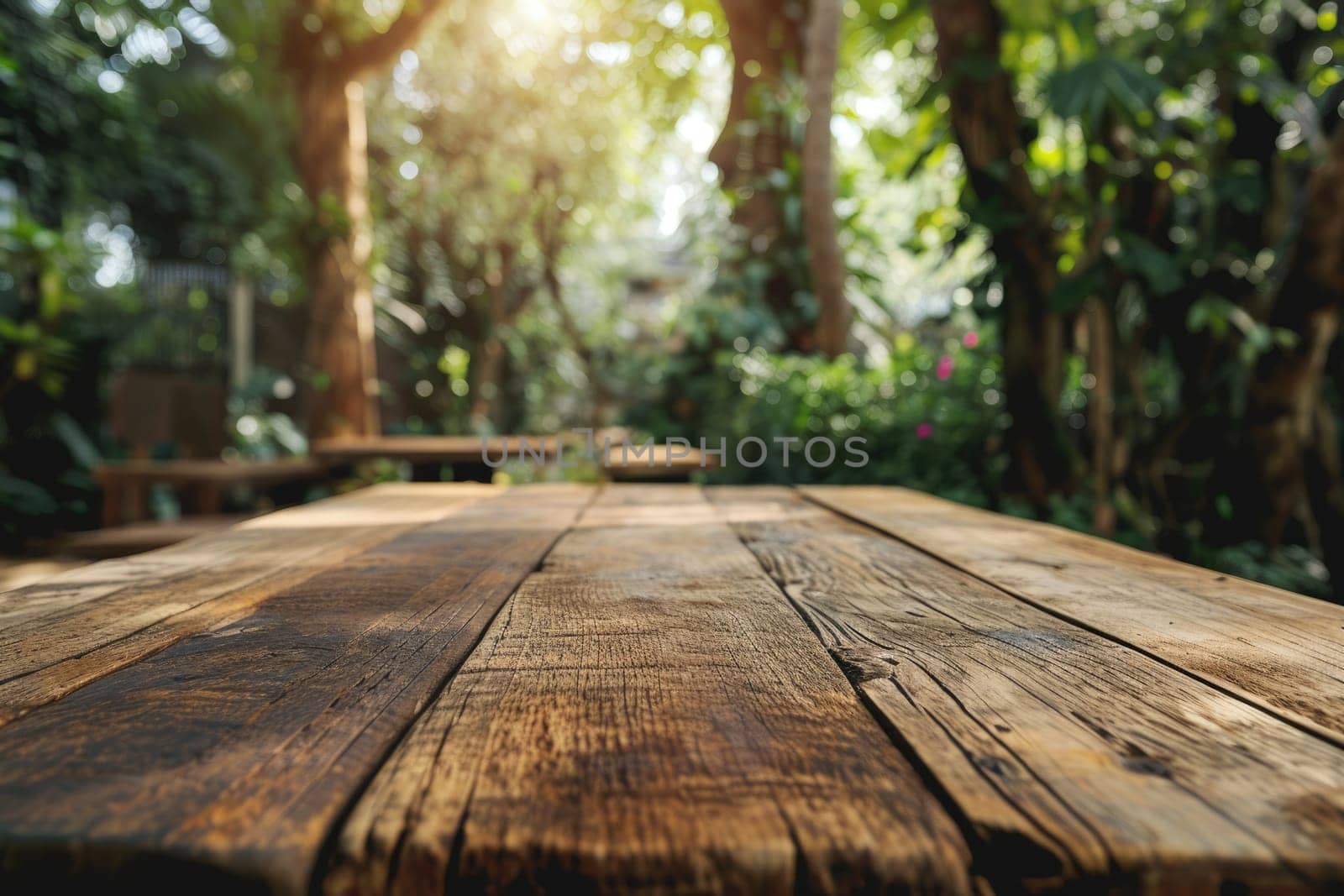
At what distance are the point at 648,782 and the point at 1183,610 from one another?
0.66 m

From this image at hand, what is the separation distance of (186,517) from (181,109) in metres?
9.50

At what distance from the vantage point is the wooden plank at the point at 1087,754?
14.3 inches

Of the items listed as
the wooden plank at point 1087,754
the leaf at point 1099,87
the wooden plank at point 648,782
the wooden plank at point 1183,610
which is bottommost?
the wooden plank at point 1183,610

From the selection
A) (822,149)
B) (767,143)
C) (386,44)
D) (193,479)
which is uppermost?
(386,44)

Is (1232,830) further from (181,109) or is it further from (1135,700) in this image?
(181,109)

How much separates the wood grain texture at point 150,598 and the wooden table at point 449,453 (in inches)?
77.0

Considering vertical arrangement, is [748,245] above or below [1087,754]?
above

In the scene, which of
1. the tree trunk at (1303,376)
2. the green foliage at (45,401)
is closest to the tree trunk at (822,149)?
the tree trunk at (1303,376)

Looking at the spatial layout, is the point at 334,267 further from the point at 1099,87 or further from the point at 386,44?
the point at 1099,87

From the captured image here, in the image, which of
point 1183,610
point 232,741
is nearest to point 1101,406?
point 1183,610

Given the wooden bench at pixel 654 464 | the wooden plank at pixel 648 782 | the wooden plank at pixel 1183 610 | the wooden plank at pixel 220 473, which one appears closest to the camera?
the wooden plank at pixel 648 782

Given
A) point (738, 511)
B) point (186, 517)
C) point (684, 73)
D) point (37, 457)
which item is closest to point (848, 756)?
point (738, 511)

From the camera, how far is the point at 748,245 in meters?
5.69

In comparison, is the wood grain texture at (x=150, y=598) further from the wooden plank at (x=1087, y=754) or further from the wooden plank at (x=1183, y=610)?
the wooden plank at (x=1183, y=610)
